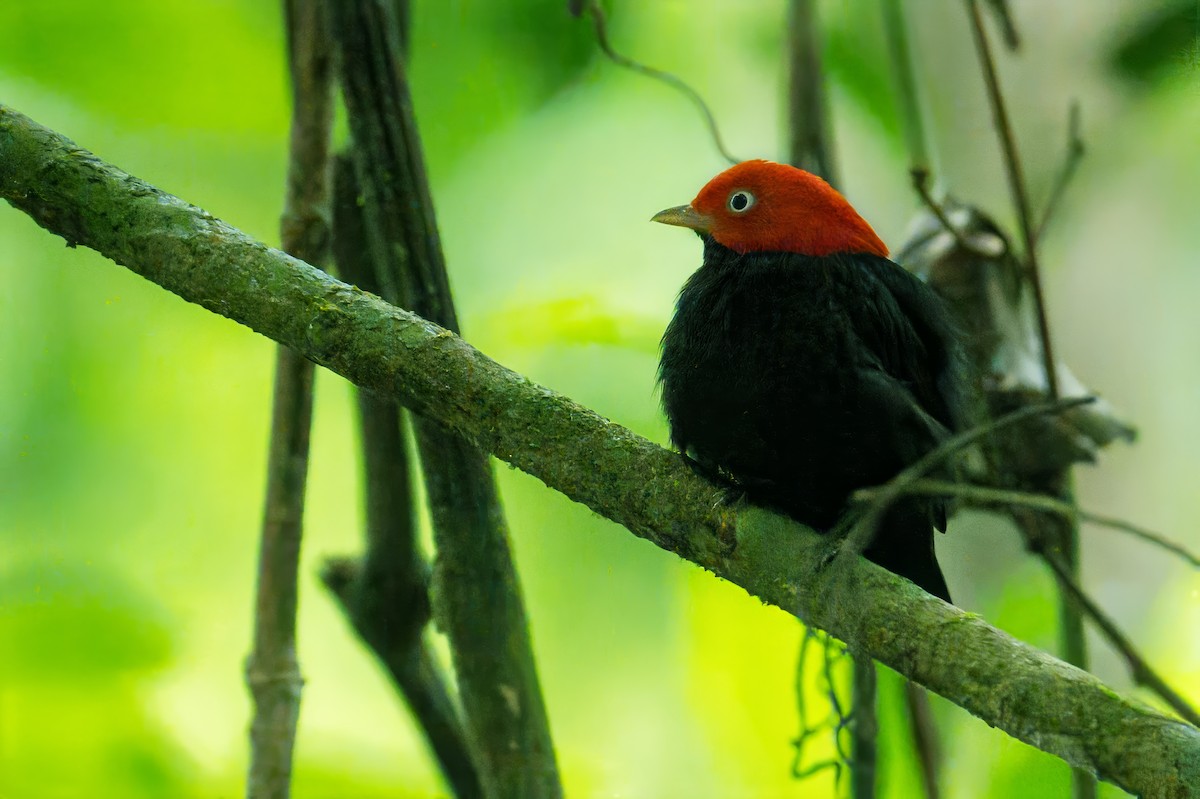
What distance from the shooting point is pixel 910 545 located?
5.08 feet

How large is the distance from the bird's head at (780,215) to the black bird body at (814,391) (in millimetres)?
68

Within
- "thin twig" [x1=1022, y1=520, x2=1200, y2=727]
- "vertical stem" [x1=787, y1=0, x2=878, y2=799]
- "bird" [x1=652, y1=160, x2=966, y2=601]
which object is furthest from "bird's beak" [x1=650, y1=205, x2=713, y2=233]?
"thin twig" [x1=1022, y1=520, x2=1200, y2=727]

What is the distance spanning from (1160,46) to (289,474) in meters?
Answer: 2.08

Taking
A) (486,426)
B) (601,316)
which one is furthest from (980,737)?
(486,426)

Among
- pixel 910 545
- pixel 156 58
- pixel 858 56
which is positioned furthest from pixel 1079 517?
pixel 156 58

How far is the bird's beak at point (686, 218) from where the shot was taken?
1832 mm

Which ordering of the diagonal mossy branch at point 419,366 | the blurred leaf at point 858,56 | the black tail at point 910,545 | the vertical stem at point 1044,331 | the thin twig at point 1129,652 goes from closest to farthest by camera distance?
the diagonal mossy branch at point 419,366 < the thin twig at point 1129,652 < the black tail at point 910,545 < the vertical stem at point 1044,331 < the blurred leaf at point 858,56

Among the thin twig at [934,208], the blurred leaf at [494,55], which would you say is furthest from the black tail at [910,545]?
the blurred leaf at [494,55]

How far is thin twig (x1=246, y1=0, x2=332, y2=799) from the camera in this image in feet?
5.95

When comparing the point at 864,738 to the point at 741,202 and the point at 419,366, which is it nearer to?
the point at 741,202

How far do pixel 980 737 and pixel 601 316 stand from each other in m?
1.09

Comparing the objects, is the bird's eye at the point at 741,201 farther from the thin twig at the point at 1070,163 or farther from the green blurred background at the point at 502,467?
the thin twig at the point at 1070,163

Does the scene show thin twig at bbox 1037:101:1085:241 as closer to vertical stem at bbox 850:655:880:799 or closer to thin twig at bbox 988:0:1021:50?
thin twig at bbox 988:0:1021:50

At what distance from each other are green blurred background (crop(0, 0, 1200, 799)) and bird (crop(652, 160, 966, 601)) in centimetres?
34
